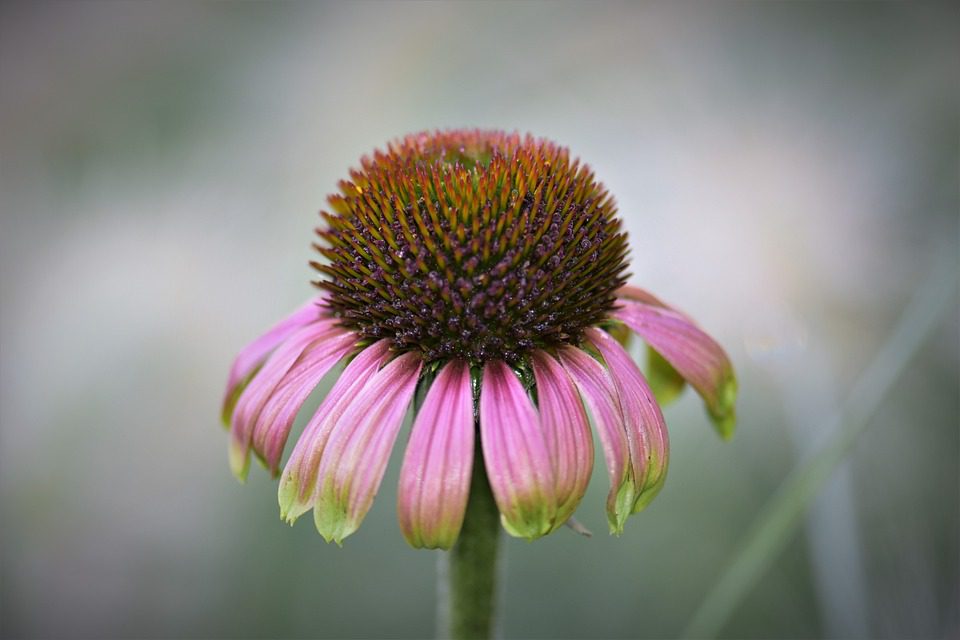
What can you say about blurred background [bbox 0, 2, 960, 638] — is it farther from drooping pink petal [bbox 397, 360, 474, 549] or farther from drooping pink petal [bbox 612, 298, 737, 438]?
drooping pink petal [bbox 397, 360, 474, 549]

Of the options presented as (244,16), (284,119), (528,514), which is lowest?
(528,514)

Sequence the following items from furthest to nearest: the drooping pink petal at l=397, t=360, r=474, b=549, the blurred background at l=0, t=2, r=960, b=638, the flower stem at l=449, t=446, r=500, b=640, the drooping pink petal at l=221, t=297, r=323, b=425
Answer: the blurred background at l=0, t=2, r=960, b=638 < the drooping pink petal at l=221, t=297, r=323, b=425 < the flower stem at l=449, t=446, r=500, b=640 < the drooping pink petal at l=397, t=360, r=474, b=549

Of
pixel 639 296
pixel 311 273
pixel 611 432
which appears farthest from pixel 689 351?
pixel 311 273

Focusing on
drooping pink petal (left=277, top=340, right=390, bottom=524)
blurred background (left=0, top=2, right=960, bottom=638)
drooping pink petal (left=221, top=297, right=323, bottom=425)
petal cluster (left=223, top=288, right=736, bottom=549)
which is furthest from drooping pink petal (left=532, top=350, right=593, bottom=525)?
blurred background (left=0, top=2, right=960, bottom=638)

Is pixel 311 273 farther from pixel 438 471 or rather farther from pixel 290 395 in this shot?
pixel 438 471

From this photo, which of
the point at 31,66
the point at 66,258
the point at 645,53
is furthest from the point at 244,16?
the point at 645,53

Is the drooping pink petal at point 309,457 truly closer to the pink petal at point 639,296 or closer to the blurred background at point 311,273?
the pink petal at point 639,296

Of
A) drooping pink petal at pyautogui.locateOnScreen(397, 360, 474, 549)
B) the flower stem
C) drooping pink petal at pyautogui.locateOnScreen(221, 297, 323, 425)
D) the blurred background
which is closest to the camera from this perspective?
drooping pink petal at pyautogui.locateOnScreen(397, 360, 474, 549)

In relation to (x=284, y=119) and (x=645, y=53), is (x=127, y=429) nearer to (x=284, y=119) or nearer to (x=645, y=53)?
(x=284, y=119)

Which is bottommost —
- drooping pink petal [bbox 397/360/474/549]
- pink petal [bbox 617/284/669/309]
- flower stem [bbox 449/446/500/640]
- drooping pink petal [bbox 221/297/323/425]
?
flower stem [bbox 449/446/500/640]
